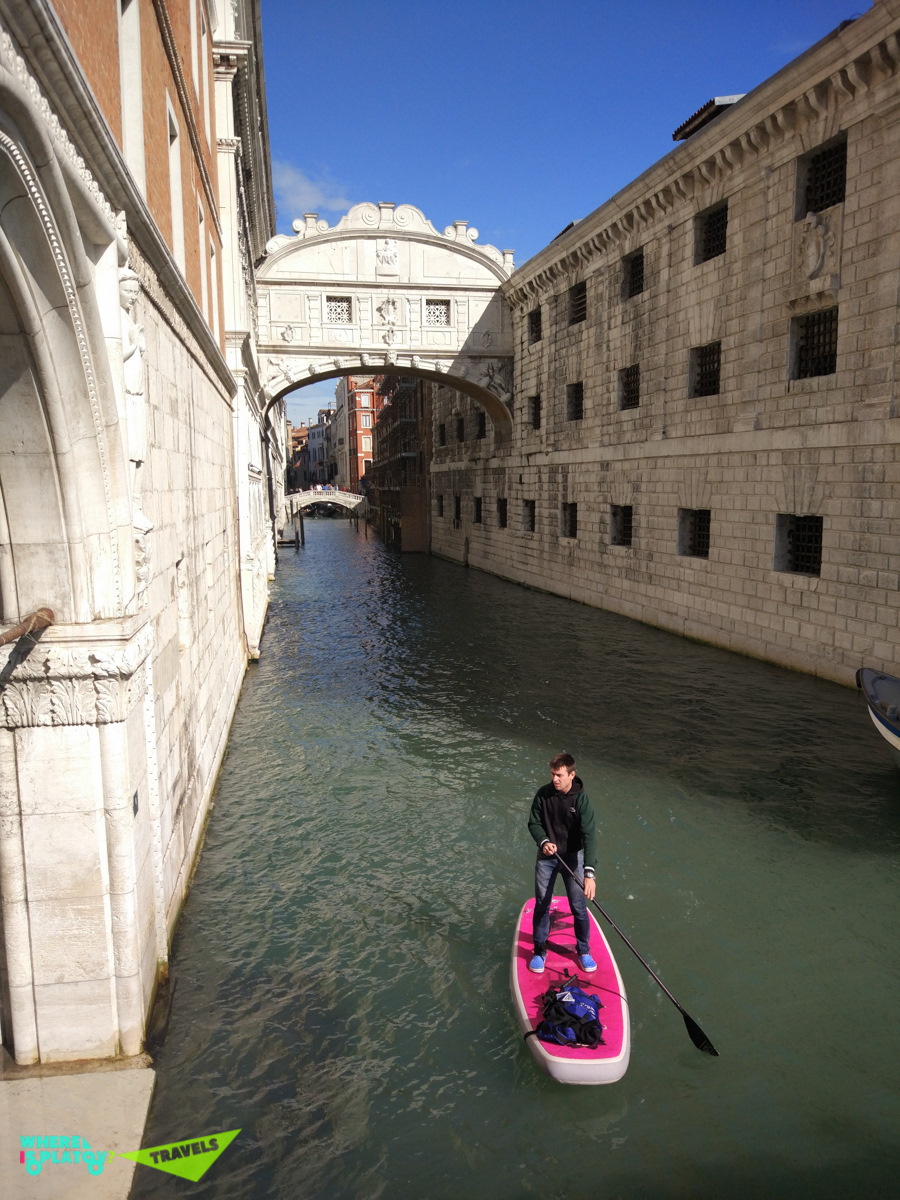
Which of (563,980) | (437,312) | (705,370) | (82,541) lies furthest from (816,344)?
(437,312)

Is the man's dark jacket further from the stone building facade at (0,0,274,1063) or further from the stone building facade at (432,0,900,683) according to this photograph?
the stone building facade at (432,0,900,683)

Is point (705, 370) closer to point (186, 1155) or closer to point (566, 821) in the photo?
point (566, 821)

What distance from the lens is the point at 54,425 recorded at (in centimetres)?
375

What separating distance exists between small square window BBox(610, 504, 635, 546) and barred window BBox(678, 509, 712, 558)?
96.1 inches

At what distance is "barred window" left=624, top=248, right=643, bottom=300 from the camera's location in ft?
56.9

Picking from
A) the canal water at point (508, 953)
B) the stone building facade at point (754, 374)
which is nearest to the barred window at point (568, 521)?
the stone building facade at point (754, 374)

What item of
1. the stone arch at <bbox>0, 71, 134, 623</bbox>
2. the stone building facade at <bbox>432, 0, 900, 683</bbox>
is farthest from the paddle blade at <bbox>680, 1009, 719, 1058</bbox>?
the stone building facade at <bbox>432, 0, 900, 683</bbox>

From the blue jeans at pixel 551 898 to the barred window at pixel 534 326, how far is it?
19129mm

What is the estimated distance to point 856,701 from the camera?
36.0ft

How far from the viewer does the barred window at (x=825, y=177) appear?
1172cm

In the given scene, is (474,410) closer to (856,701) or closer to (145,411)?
(856,701)

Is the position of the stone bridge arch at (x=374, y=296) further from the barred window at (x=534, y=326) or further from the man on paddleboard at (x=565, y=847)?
the man on paddleboard at (x=565, y=847)

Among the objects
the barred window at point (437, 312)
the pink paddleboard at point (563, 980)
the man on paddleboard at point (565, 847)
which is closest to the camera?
the pink paddleboard at point (563, 980)

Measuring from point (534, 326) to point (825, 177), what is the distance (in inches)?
441
